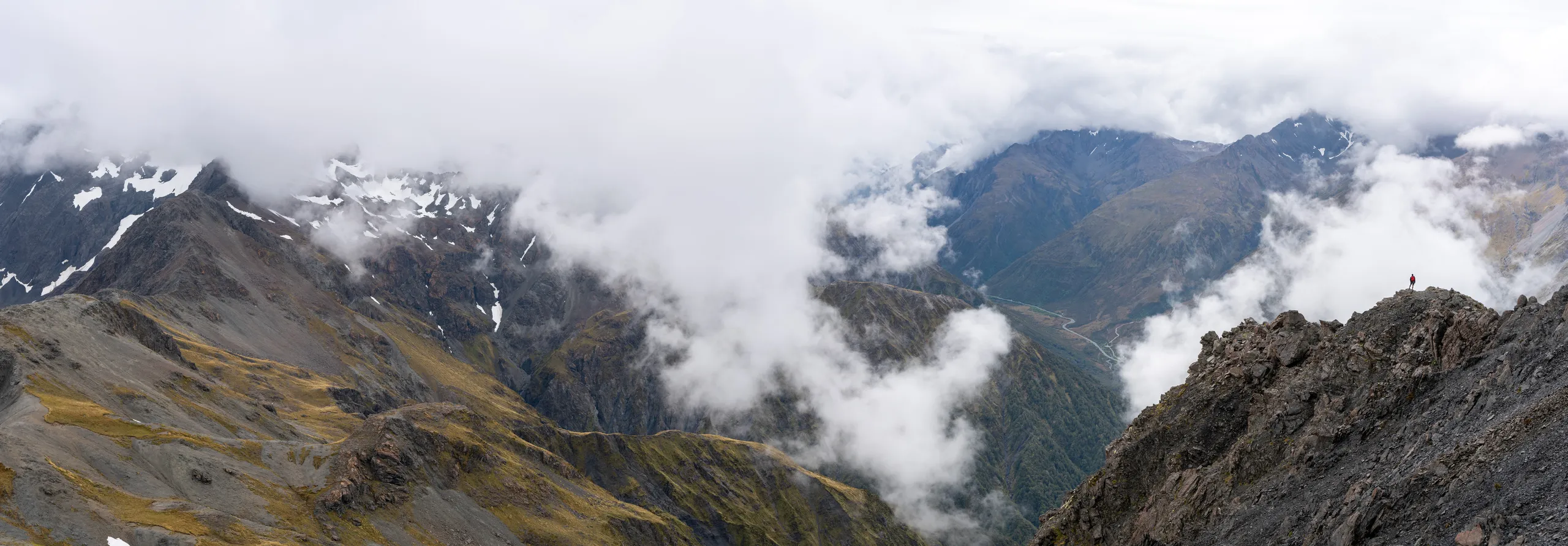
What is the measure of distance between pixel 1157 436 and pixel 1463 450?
3938 cm

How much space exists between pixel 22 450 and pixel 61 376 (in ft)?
203

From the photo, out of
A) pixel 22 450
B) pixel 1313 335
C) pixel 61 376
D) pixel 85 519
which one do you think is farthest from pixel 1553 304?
pixel 61 376

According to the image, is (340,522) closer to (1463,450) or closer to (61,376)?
(61,376)

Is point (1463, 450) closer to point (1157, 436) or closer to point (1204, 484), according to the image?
point (1204, 484)

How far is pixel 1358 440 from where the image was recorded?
2783 inches

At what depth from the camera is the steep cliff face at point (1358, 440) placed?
5181 centimetres

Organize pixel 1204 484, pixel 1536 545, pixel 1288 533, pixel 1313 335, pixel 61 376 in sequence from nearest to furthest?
pixel 1536 545, pixel 1288 533, pixel 1204 484, pixel 1313 335, pixel 61 376

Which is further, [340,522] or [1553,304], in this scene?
[340,522]

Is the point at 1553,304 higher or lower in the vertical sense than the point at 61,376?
higher

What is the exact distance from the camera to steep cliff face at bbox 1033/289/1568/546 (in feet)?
170

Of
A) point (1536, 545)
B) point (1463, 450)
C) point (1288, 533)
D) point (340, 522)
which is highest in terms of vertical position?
point (1463, 450)

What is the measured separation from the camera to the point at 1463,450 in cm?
5512

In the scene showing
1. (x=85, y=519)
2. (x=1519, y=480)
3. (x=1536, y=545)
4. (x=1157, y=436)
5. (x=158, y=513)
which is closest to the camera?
(x=1536, y=545)

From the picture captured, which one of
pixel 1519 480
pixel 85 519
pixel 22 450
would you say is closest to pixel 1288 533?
pixel 1519 480
